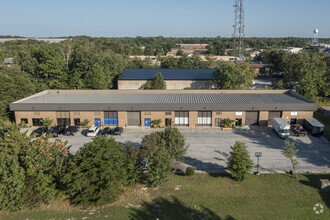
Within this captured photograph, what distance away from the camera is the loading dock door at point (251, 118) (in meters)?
42.8

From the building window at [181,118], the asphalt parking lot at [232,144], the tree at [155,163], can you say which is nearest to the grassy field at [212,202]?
the tree at [155,163]

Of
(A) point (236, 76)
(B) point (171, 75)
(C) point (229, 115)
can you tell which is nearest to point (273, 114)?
(C) point (229, 115)

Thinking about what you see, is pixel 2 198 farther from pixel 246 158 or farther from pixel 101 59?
pixel 101 59

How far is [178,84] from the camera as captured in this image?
63.7 meters

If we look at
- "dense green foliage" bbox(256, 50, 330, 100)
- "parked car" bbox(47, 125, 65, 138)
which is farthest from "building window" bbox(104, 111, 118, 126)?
"dense green foliage" bbox(256, 50, 330, 100)

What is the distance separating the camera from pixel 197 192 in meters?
24.9

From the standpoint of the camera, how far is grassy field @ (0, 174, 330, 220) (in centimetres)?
2170

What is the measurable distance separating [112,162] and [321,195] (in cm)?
1993

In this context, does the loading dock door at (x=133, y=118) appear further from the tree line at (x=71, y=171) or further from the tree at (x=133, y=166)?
the tree line at (x=71, y=171)

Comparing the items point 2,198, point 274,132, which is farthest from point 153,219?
A: point 274,132

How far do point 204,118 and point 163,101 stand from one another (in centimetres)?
778

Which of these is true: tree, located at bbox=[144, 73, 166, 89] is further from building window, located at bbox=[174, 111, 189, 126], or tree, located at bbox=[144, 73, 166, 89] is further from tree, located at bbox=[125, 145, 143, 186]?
tree, located at bbox=[125, 145, 143, 186]

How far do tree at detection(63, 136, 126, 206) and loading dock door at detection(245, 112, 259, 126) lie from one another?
86.3 feet

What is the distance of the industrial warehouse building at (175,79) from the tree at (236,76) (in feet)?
26.6
